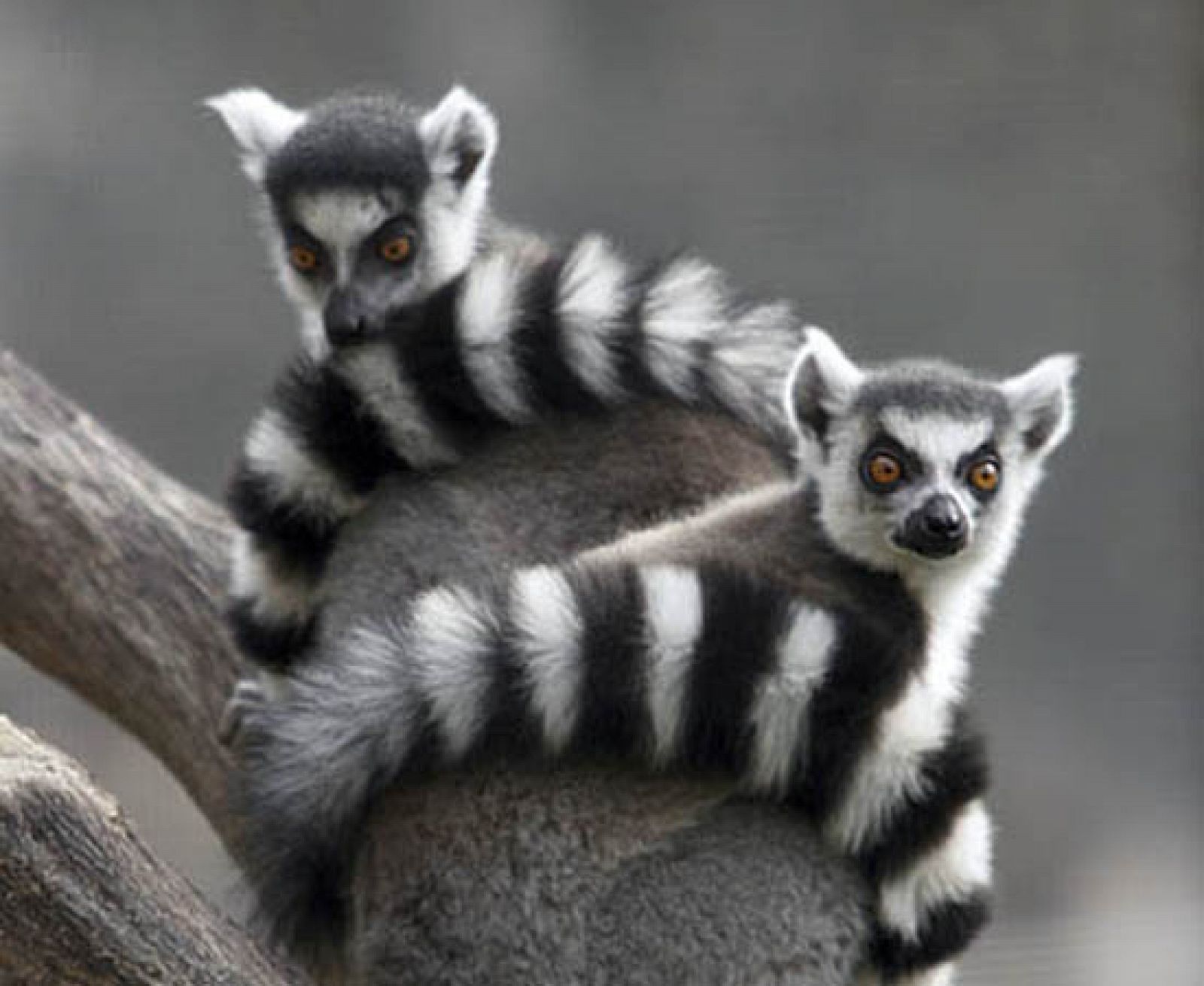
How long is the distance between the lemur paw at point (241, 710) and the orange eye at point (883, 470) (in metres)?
0.89

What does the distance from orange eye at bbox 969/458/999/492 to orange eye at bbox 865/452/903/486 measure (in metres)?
0.11

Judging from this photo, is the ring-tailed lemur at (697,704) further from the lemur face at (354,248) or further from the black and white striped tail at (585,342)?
the lemur face at (354,248)

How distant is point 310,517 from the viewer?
9.59 ft

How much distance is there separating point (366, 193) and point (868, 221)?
3.00m

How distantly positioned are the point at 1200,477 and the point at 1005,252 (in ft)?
2.83

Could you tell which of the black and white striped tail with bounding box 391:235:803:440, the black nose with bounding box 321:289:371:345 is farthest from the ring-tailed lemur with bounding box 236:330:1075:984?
the black nose with bounding box 321:289:371:345

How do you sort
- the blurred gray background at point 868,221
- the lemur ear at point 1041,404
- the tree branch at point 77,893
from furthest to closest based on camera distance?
the blurred gray background at point 868,221
the lemur ear at point 1041,404
the tree branch at point 77,893

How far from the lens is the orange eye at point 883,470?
2824 mm

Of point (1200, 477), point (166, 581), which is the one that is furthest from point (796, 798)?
point (1200, 477)

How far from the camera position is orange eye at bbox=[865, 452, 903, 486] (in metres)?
2.82

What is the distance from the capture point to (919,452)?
2871 mm

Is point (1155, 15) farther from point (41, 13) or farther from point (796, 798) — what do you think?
point (796, 798)

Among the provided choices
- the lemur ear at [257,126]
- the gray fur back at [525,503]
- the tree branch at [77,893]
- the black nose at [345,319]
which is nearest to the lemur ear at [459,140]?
the lemur ear at [257,126]

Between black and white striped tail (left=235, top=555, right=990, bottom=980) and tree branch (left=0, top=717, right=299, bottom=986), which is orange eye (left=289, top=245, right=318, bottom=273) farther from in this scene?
tree branch (left=0, top=717, right=299, bottom=986)
